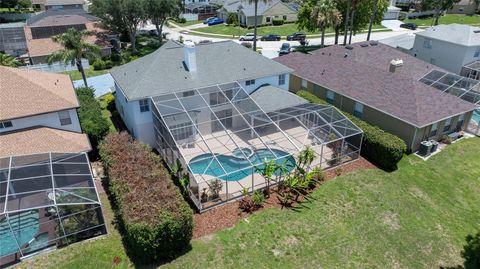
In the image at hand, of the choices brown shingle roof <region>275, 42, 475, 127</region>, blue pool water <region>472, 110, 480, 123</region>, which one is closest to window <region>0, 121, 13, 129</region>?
brown shingle roof <region>275, 42, 475, 127</region>

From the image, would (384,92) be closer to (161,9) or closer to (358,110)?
(358,110)

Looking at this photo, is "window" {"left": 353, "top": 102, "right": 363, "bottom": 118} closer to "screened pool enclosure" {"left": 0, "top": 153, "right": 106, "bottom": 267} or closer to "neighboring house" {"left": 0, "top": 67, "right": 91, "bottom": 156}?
"neighboring house" {"left": 0, "top": 67, "right": 91, "bottom": 156}

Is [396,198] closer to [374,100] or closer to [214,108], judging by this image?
[374,100]

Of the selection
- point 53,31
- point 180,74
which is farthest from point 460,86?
point 53,31

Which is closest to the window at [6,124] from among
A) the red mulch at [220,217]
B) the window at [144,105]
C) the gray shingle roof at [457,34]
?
the window at [144,105]

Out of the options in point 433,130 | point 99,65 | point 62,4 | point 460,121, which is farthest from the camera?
point 62,4
